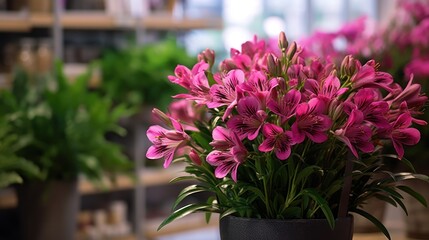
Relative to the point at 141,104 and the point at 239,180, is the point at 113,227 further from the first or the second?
the point at 239,180

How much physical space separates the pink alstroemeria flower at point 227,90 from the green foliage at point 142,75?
3157 mm

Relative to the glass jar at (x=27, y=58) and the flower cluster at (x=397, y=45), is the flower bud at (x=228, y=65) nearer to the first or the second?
the flower cluster at (x=397, y=45)

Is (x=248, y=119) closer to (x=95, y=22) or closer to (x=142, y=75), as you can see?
(x=142, y=75)

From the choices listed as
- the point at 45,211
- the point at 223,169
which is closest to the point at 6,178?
the point at 45,211

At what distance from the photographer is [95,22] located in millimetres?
4547

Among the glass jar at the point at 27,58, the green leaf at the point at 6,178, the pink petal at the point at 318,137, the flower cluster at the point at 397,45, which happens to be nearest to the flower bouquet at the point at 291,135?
the pink petal at the point at 318,137

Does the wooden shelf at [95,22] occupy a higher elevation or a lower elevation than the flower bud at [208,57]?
higher

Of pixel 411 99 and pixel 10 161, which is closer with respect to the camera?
pixel 411 99

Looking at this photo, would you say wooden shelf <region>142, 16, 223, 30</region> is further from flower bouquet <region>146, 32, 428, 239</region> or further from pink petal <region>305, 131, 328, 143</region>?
pink petal <region>305, 131, 328, 143</region>

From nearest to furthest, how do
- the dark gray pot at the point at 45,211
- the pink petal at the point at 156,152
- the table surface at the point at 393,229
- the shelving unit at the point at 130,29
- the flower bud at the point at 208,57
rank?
the pink petal at the point at 156,152 → the flower bud at the point at 208,57 → the table surface at the point at 393,229 → the dark gray pot at the point at 45,211 → the shelving unit at the point at 130,29

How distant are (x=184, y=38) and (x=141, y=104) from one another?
1.35 meters

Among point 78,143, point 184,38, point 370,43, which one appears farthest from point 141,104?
point 370,43

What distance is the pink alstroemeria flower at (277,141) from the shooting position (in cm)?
106

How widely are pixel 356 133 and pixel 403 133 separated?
0.10m
